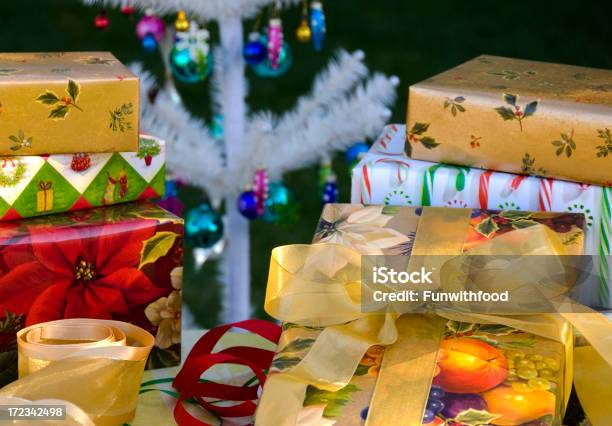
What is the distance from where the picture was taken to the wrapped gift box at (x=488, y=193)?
88 cm

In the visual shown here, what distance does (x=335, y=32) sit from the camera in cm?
296

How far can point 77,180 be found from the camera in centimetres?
88

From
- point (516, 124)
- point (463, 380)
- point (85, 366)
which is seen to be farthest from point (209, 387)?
point (516, 124)

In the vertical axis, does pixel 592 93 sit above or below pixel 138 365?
above

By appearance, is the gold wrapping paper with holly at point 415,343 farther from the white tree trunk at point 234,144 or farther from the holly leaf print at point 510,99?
the white tree trunk at point 234,144

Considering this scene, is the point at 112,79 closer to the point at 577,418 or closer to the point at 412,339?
the point at 412,339

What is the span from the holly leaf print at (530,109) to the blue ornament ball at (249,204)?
540mm

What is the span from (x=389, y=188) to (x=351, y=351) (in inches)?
8.7

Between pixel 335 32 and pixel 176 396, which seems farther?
pixel 335 32

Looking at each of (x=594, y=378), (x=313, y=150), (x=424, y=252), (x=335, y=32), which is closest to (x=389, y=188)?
(x=424, y=252)

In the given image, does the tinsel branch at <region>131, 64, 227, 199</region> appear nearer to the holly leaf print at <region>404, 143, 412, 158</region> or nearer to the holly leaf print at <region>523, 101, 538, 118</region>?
the holly leaf print at <region>404, 143, 412, 158</region>

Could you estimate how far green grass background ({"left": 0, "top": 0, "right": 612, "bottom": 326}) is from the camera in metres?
2.73

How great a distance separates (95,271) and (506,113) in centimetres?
39

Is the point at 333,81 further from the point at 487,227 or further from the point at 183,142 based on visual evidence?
the point at 487,227
